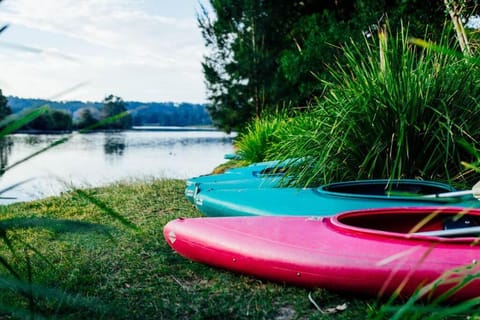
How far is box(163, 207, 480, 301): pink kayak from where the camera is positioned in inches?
85.6

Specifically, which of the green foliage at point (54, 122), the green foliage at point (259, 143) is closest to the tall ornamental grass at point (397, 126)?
the green foliage at point (54, 122)

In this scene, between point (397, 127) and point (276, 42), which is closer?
point (397, 127)

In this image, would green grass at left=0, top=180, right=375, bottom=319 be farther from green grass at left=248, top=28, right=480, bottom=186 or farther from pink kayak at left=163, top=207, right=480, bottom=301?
green grass at left=248, top=28, right=480, bottom=186

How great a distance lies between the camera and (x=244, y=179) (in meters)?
4.48

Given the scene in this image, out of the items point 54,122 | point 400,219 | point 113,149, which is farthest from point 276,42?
point 54,122

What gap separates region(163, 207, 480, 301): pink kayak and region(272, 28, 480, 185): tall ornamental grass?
110cm

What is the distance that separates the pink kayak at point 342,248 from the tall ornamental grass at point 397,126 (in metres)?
1.10

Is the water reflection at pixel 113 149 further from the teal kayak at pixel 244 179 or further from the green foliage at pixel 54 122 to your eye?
the green foliage at pixel 54 122

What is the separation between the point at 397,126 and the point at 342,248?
1769 mm

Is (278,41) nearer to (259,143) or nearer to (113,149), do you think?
(113,149)

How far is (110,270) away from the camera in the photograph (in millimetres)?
2750

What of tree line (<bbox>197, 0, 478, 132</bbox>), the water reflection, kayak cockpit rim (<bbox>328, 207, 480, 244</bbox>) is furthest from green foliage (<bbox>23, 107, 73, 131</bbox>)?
the water reflection

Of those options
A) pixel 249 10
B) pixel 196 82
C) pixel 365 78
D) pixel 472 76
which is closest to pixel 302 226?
pixel 365 78

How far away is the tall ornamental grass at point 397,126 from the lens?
3.80m
